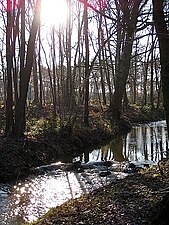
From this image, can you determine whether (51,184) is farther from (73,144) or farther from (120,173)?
(73,144)

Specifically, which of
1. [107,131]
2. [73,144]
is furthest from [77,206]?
[107,131]

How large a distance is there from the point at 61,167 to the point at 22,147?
165 cm

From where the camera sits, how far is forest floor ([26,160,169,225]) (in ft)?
15.4

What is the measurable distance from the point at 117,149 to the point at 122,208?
34.7 feet

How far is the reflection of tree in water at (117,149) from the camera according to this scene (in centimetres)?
1386

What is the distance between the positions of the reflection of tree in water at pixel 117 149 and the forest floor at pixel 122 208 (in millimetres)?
6786

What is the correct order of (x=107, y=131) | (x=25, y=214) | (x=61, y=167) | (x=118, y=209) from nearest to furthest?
(x=118, y=209) < (x=25, y=214) < (x=61, y=167) < (x=107, y=131)

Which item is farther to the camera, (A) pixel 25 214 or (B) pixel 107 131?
(B) pixel 107 131

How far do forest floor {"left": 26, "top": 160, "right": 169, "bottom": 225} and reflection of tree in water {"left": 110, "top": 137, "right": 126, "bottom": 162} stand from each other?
6786 mm

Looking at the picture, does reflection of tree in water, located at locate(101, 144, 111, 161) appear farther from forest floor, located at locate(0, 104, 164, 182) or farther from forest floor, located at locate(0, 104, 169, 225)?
forest floor, located at locate(0, 104, 169, 225)

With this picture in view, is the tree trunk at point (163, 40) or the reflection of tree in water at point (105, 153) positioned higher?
the tree trunk at point (163, 40)

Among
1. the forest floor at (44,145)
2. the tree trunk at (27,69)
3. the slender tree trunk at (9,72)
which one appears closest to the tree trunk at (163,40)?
the forest floor at (44,145)

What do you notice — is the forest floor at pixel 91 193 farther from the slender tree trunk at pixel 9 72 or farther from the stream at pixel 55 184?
the slender tree trunk at pixel 9 72

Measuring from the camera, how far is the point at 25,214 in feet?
22.8
